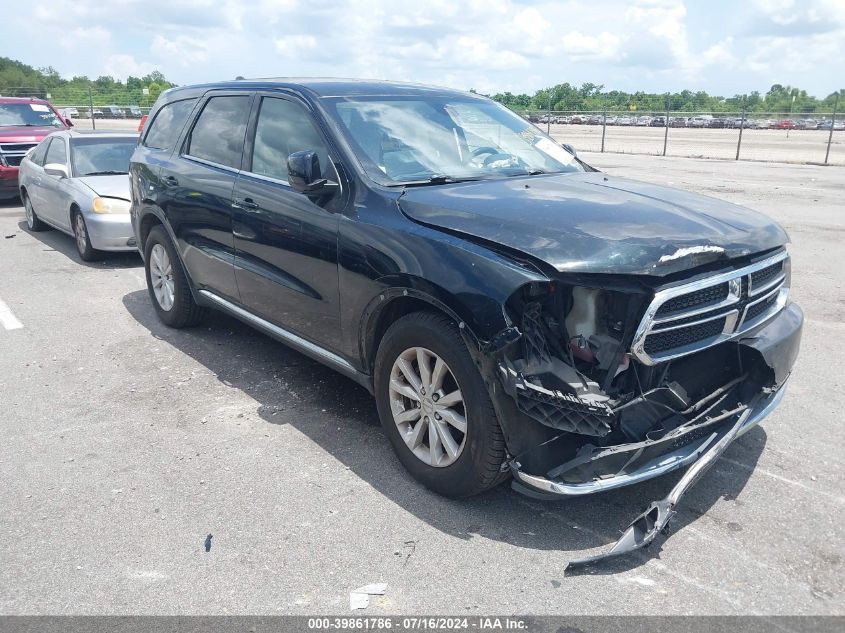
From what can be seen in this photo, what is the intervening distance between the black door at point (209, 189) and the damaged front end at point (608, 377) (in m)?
2.67

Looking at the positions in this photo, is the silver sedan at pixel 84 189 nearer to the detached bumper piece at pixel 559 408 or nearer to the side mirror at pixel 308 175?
the side mirror at pixel 308 175

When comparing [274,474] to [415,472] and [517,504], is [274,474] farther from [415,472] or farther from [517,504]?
[517,504]

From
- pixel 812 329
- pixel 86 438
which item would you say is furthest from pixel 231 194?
pixel 812 329

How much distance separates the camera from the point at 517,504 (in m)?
3.68

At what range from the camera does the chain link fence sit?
29.5 metres

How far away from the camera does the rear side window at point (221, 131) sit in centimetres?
512

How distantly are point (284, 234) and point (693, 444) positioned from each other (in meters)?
2.58

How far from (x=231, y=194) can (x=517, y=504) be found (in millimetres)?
2809

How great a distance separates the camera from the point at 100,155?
9.91m

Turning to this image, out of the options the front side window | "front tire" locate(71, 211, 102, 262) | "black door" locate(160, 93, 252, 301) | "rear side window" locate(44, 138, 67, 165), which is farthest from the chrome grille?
"rear side window" locate(44, 138, 67, 165)

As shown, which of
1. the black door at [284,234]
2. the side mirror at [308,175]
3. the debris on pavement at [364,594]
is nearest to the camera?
the debris on pavement at [364,594]

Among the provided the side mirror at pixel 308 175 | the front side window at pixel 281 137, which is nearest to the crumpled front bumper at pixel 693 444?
the side mirror at pixel 308 175

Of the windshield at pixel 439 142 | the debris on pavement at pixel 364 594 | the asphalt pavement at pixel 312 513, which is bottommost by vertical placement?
the debris on pavement at pixel 364 594

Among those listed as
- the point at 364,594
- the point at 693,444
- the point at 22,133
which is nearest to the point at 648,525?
the point at 693,444
